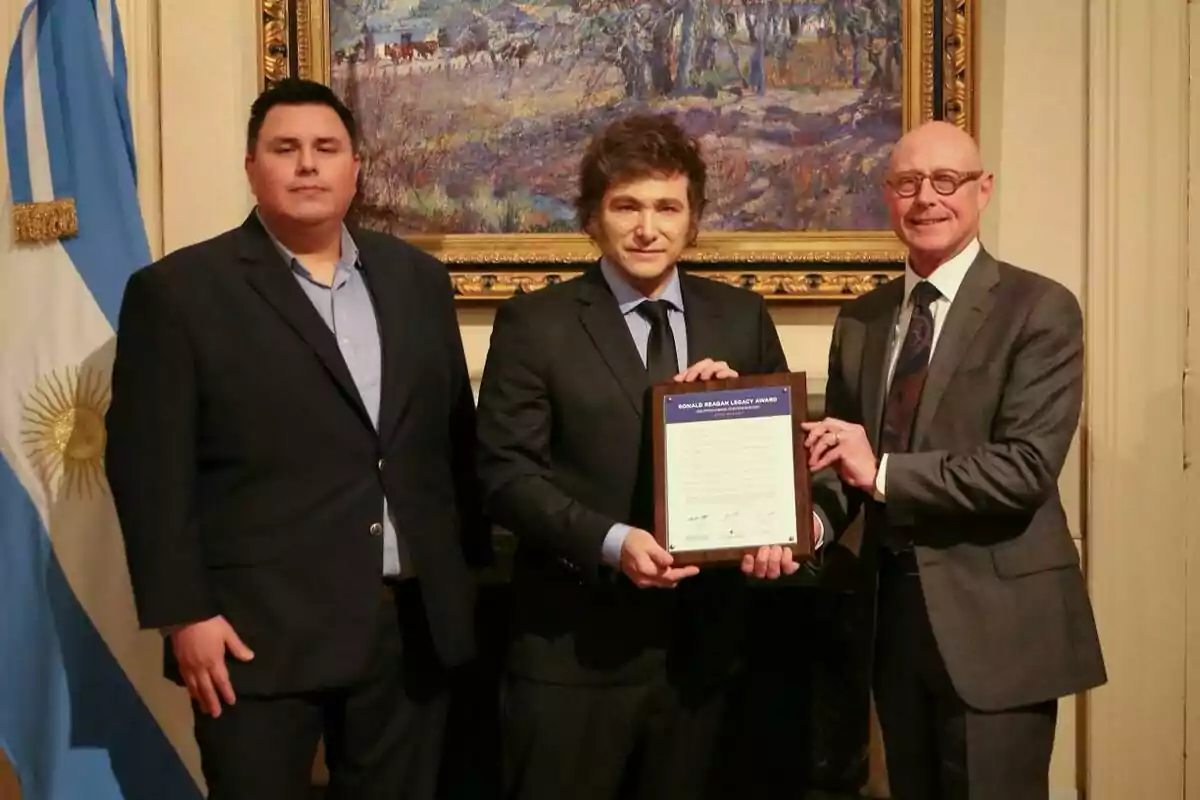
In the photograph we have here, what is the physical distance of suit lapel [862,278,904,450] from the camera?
75.9 inches

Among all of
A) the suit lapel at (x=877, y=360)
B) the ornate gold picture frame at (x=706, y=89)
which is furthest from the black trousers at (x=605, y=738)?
the ornate gold picture frame at (x=706, y=89)

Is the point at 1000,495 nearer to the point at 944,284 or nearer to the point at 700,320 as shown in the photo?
the point at 944,284

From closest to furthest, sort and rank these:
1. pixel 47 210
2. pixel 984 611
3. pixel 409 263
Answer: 1. pixel 984 611
2. pixel 409 263
3. pixel 47 210

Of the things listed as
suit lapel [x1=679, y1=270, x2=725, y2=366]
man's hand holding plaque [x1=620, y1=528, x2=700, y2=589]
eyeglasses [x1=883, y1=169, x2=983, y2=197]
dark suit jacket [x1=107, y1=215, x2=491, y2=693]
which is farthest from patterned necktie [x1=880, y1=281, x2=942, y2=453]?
dark suit jacket [x1=107, y1=215, x2=491, y2=693]

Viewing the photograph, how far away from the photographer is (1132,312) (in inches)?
106

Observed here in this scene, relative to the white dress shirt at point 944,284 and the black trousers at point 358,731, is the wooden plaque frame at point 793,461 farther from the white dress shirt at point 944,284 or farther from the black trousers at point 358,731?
the black trousers at point 358,731

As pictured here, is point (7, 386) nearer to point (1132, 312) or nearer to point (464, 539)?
point (464, 539)

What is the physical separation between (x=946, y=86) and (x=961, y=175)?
992mm

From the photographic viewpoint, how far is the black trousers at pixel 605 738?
183 centimetres

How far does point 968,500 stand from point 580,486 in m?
0.65

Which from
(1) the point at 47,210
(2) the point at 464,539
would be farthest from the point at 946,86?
(1) the point at 47,210

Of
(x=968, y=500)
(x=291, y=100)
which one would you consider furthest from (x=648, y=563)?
(x=291, y=100)

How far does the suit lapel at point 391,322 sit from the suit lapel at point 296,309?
4 centimetres

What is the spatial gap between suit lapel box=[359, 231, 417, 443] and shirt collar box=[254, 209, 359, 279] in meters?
0.02
